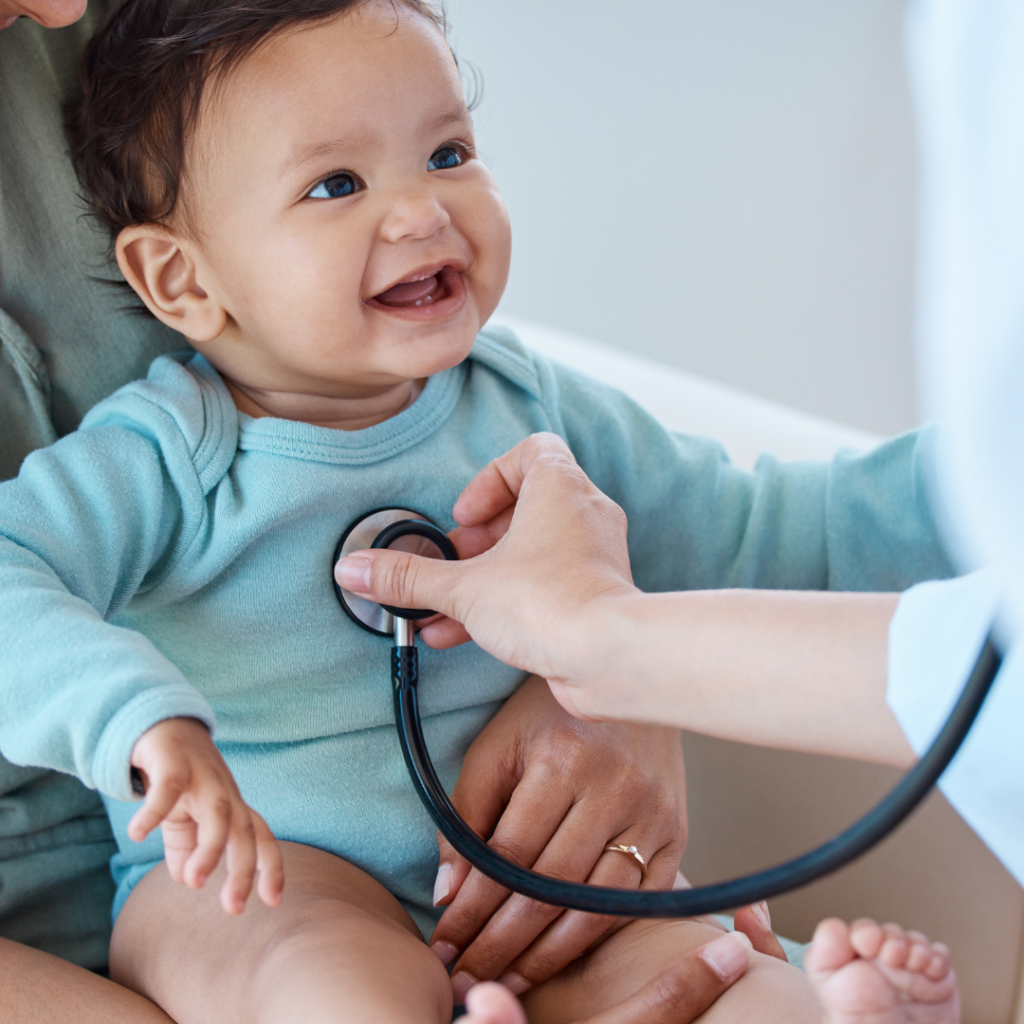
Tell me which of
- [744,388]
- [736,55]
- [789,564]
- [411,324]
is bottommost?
[744,388]

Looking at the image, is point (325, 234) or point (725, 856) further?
point (725, 856)

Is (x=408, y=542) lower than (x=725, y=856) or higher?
higher

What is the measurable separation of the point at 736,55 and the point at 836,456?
1.30 meters

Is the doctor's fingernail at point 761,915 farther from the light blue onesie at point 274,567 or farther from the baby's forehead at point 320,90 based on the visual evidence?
the baby's forehead at point 320,90

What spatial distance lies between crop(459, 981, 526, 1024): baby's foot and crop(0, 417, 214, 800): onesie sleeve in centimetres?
23

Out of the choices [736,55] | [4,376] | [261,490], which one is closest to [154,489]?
[261,490]

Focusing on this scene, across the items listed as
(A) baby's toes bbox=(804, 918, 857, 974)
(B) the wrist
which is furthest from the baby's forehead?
(A) baby's toes bbox=(804, 918, 857, 974)

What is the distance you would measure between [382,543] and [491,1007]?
381 millimetres

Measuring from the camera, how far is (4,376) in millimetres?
900

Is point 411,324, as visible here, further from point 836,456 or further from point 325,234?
point 836,456

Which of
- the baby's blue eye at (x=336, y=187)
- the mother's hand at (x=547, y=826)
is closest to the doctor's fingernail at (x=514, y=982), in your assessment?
the mother's hand at (x=547, y=826)

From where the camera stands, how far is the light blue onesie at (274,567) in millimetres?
772

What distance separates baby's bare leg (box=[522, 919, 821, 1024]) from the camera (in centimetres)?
Result: 68

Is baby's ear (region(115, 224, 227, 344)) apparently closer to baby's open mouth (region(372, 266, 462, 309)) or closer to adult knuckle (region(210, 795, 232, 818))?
baby's open mouth (region(372, 266, 462, 309))
